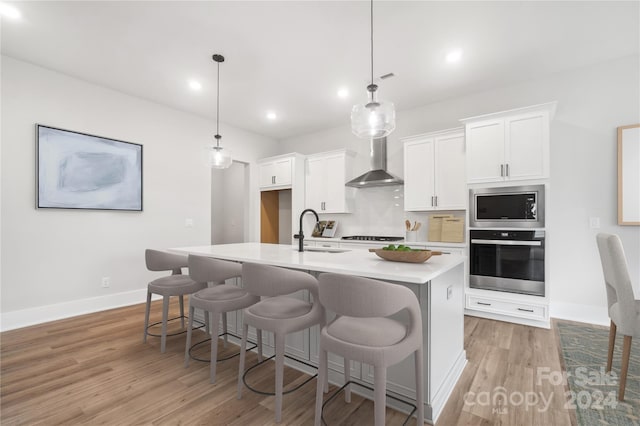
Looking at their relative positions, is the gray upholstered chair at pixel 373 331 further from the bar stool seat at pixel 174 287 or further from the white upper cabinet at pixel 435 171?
the white upper cabinet at pixel 435 171

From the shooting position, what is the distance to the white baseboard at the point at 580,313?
319 cm

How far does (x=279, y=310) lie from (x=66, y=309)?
10.6 feet

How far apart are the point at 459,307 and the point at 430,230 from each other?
196cm

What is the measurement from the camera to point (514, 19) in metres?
2.50

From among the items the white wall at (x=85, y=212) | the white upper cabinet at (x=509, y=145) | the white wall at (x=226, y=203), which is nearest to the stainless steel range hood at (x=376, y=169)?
the white upper cabinet at (x=509, y=145)

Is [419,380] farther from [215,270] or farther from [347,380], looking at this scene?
[215,270]

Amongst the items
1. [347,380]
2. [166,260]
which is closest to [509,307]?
[347,380]

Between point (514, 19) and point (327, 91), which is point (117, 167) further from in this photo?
point (514, 19)

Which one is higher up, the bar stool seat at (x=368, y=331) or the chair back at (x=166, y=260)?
the chair back at (x=166, y=260)

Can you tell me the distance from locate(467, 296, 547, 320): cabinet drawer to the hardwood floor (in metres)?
0.27

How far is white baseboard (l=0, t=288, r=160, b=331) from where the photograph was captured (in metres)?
3.06

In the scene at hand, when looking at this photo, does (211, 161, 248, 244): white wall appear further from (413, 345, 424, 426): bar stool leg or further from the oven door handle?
(413, 345, 424, 426): bar stool leg

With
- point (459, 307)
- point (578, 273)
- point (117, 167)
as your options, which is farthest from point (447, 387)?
point (117, 167)

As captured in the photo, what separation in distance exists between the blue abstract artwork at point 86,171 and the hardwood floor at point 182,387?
1.53 meters
